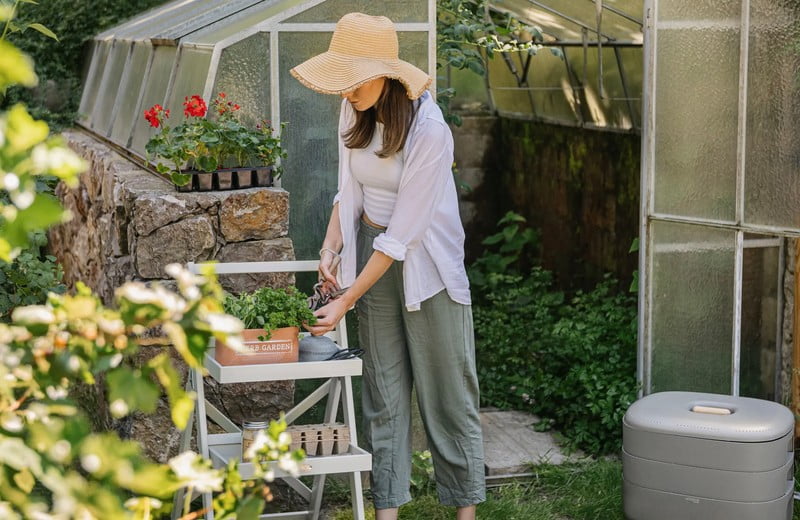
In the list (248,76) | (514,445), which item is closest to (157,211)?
(248,76)

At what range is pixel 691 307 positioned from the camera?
501cm

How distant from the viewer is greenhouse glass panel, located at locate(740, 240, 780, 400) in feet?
16.3

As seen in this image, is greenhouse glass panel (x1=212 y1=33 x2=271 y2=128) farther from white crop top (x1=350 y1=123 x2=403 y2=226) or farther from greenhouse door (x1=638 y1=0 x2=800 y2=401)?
greenhouse door (x1=638 y1=0 x2=800 y2=401)

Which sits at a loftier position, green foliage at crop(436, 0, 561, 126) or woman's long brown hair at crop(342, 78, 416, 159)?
green foliage at crop(436, 0, 561, 126)

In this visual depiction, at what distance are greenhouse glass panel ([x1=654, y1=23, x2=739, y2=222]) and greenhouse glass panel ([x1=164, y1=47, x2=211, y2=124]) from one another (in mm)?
2058

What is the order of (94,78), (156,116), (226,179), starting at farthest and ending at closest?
Result: (94,78), (156,116), (226,179)

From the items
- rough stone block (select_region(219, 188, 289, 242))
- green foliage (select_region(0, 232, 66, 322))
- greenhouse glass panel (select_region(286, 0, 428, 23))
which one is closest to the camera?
rough stone block (select_region(219, 188, 289, 242))

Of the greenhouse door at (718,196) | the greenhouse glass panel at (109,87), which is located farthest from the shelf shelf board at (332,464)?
the greenhouse glass panel at (109,87)

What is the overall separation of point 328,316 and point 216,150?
4.00ft

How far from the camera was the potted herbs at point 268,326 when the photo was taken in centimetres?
324

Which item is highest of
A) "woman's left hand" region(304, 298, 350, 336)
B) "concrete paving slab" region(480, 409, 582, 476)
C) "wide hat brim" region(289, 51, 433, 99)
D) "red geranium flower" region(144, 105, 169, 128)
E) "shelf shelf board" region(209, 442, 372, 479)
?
"wide hat brim" region(289, 51, 433, 99)

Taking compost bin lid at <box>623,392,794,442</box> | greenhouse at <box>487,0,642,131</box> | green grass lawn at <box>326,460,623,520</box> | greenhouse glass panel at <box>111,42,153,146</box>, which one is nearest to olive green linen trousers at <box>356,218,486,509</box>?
green grass lawn at <box>326,460,623,520</box>

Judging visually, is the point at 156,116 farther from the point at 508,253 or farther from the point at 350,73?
the point at 508,253

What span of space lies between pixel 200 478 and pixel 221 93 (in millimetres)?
→ 3030
